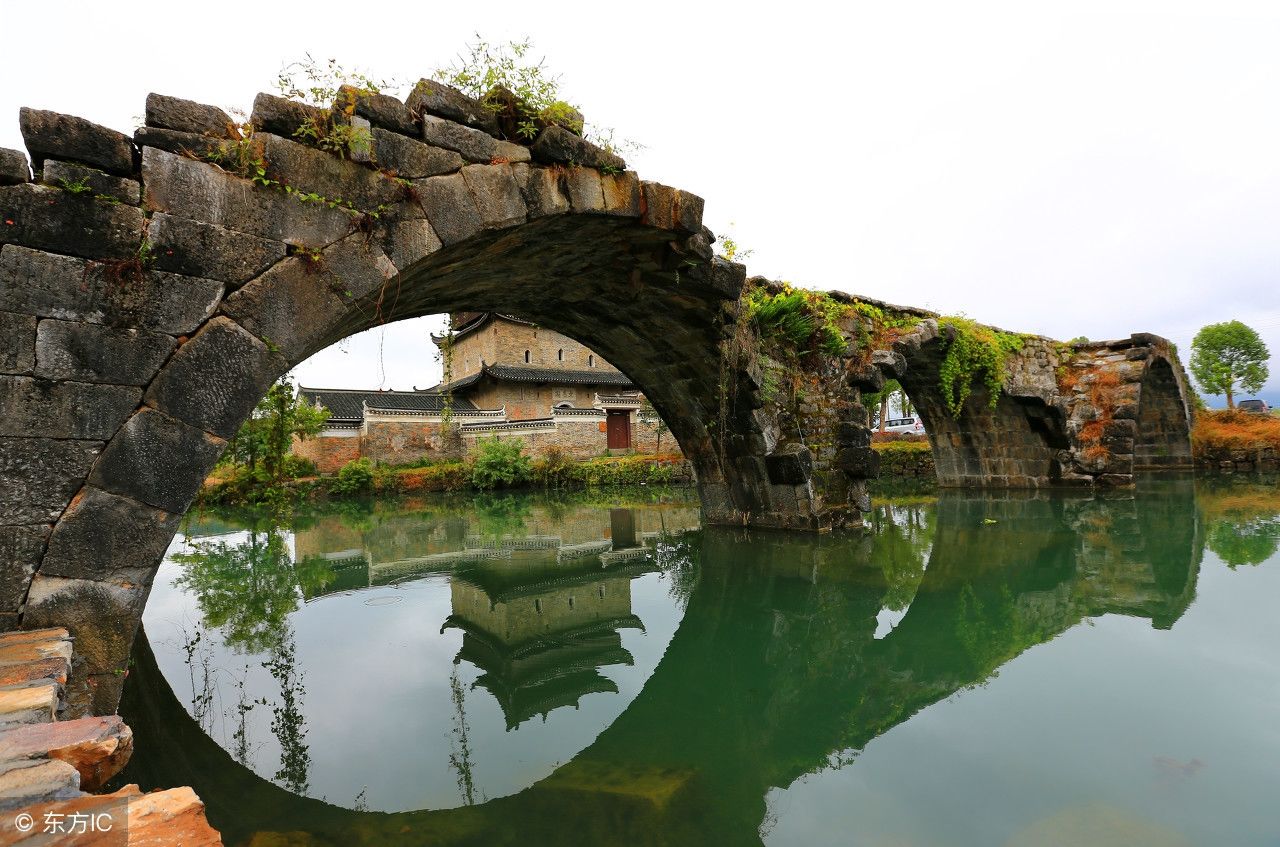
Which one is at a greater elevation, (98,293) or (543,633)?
(98,293)

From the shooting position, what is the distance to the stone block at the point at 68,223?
2783 mm

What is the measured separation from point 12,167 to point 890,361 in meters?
9.13

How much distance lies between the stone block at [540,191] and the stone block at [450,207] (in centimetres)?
40

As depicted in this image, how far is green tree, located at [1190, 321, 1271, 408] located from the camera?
27547 millimetres

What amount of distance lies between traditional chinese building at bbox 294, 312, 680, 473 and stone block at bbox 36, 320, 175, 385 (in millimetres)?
20914

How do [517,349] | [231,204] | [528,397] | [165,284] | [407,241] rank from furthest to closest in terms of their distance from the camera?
[517,349] → [528,397] → [407,241] → [231,204] → [165,284]

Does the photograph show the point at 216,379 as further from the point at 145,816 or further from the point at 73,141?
the point at 145,816

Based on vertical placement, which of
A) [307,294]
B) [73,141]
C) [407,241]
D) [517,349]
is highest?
[517,349]

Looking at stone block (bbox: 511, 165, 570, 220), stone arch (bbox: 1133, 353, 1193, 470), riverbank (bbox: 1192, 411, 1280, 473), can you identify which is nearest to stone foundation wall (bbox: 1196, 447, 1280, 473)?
riverbank (bbox: 1192, 411, 1280, 473)

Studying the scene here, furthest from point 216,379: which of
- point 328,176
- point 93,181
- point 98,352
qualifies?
point 328,176

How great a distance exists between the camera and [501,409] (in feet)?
96.7

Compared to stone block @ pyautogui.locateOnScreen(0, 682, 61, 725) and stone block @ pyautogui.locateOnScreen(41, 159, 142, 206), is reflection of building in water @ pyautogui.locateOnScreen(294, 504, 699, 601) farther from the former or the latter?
stone block @ pyautogui.locateOnScreen(0, 682, 61, 725)

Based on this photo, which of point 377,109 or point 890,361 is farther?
point 890,361

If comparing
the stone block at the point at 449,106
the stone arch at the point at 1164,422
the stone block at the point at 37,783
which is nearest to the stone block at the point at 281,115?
the stone block at the point at 449,106
